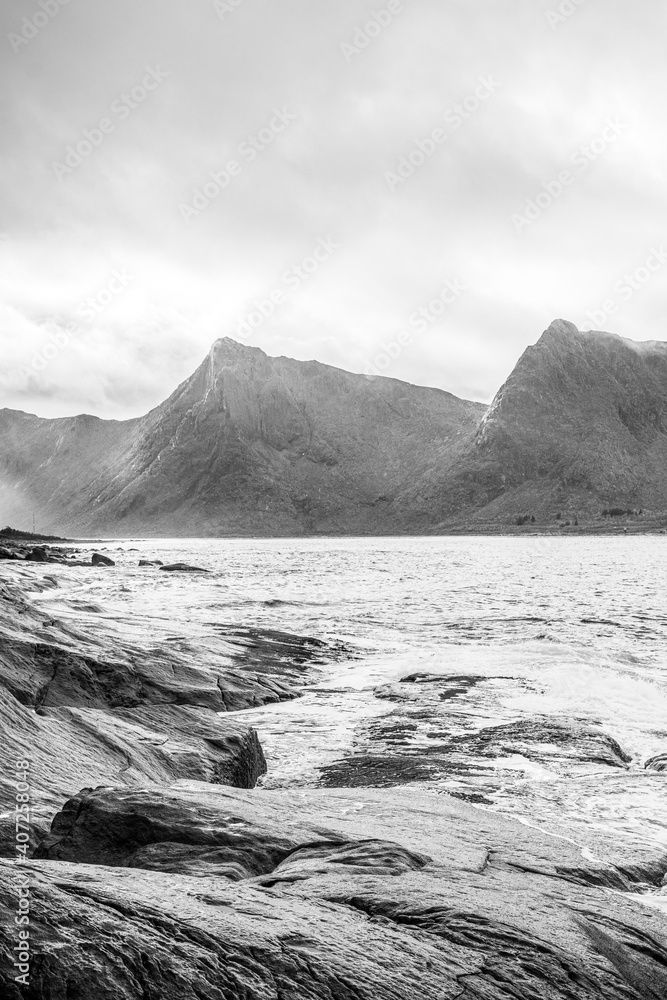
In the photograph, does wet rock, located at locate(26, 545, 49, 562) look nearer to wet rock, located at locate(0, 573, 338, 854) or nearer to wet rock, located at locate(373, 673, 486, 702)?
wet rock, located at locate(0, 573, 338, 854)

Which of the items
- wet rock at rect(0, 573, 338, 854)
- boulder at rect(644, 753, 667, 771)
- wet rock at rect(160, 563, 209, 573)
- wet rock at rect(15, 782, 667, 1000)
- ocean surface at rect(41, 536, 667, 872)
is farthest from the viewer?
wet rock at rect(160, 563, 209, 573)

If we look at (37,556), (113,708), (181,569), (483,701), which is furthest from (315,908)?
(37,556)

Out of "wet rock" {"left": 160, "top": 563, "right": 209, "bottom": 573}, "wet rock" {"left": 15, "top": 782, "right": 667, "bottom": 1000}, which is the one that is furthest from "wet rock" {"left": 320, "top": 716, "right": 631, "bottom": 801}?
"wet rock" {"left": 160, "top": 563, "right": 209, "bottom": 573}

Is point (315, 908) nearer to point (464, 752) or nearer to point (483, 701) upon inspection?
point (464, 752)

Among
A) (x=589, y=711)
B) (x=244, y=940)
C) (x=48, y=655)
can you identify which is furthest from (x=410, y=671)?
(x=244, y=940)

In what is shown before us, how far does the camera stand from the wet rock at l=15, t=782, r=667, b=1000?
10.4ft

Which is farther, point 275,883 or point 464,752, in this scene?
point 464,752

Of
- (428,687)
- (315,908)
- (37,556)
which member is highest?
(315,908)

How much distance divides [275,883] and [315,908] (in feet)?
2.11

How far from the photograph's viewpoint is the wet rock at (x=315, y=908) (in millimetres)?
3184

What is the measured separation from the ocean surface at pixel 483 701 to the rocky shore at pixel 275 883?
20.2 inches

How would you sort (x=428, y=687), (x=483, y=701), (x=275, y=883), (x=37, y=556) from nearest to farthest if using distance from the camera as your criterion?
(x=275, y=883)
(x=483, y=701)
(x=428, y=687)
(x=37, y=556)

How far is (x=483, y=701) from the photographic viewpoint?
552 inches

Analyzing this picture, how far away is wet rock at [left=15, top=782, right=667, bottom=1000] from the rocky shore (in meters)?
0.01
